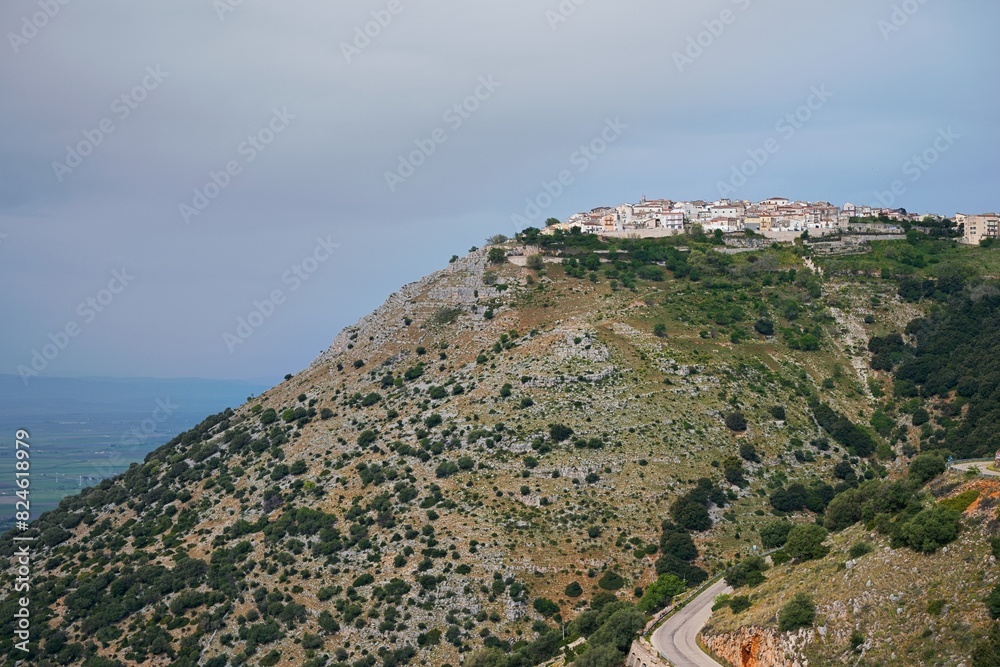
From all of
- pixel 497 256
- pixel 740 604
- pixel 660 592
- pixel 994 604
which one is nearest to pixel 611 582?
pixel 660 592

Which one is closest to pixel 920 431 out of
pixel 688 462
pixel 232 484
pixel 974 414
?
pixel 974 414

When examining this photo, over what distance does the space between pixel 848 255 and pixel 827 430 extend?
128ft

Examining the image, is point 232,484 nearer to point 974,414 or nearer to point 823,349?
point 823,349

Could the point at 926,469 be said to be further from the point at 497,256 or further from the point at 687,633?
the point at 497,256

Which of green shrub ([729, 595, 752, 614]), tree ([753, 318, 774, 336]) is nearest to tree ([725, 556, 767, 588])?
green shrub ([729, 595, 752, 614])

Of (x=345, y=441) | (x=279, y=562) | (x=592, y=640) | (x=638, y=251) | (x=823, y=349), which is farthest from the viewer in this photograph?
(x=638, y=251)

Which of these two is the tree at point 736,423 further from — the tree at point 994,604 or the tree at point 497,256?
the tree at point 994,604

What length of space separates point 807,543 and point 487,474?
2940cm

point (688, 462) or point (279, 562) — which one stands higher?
point (279, 562)

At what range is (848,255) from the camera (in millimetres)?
112562

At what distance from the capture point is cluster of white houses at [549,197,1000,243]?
126750mm

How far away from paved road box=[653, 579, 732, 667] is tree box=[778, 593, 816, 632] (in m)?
4.03

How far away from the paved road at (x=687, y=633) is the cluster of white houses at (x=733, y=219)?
260 ft

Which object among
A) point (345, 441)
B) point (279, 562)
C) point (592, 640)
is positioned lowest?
point (592, 640)
